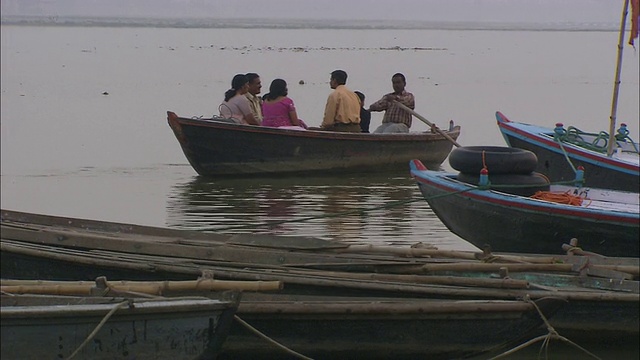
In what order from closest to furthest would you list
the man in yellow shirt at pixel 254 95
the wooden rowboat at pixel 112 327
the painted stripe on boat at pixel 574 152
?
the wooden rowboat at pixel 112 327
the painted stripe on boat at pixel 574 152
the man in yellow shirt at pixel 254 95

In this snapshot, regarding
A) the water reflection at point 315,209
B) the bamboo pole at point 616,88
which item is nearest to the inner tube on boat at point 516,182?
the water reflection at point 315,209

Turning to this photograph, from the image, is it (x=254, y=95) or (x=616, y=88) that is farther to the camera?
(x=254, y=95)

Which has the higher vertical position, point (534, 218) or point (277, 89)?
point (277, 89)

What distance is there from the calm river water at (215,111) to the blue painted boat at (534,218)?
1.30 feet

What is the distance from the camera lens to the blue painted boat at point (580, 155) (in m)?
10.9

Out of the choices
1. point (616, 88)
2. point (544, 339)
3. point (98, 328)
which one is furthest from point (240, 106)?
point (98, 328)

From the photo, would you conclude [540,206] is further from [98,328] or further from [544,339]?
[98,328]

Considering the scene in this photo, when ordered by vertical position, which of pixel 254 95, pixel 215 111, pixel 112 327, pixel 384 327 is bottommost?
pixel 384 327

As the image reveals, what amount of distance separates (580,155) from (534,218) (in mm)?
2295

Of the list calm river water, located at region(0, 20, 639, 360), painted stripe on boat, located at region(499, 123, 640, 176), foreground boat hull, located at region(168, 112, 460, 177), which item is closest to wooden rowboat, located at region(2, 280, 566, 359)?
calm river water, located at region(0, 20, 639, 360)

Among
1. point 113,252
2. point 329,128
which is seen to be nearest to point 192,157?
point 329,128

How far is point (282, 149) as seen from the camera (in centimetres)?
1452

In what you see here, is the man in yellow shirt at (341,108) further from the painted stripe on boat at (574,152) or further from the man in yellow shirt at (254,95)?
the painted stripe on boat at (574,152)

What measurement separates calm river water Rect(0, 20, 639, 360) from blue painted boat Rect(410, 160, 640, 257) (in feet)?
1.30
